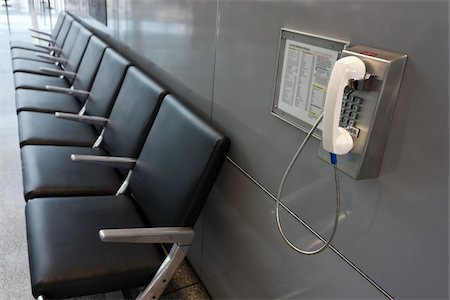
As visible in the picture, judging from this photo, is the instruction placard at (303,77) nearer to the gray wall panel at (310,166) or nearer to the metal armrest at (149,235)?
the gray wall panel at (310,166)

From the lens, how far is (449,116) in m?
0.75

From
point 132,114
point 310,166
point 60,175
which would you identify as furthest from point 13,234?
point 310,166

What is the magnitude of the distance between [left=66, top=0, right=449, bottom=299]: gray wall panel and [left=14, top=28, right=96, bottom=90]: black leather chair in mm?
1573

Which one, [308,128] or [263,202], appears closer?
[308,128]

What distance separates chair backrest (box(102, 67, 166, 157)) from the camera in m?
1.86

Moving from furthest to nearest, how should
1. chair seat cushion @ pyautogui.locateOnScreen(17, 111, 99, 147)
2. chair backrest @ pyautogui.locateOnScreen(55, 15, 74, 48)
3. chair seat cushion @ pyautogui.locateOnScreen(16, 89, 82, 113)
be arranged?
chair backrest @ pyautogui.locateOnScreen(55, 15, 74, 48), chair seat cushion @ pyautogui.locateOnScreen(16, 89, 82, 113), chair seat cushion @ pyautogui.locateOnScreen(17, 111, 99, 147)

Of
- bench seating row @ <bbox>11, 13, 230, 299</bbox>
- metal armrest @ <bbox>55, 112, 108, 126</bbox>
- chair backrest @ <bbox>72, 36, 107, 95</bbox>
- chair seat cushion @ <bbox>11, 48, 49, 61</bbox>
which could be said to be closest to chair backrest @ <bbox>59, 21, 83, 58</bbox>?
chair seat cushion @ <bbox>11, 48, 49, 61</bbox>

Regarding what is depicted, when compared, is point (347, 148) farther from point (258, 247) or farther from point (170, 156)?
point (170, 156)

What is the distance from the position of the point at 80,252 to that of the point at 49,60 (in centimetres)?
323

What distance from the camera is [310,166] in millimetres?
1119

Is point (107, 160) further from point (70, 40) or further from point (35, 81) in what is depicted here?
point (70, 40)

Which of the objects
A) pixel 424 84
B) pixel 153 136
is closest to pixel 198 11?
pixel 153 136

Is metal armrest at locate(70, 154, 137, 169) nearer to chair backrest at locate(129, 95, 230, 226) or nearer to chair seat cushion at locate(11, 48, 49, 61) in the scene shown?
chair backrest at locate(129, 95, 230, 226)

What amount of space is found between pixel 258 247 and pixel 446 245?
2.46 ft
